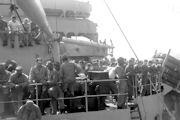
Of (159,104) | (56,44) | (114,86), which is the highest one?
(56,44)

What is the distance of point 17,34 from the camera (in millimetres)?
11336

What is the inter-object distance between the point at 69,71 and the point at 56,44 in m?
2.92

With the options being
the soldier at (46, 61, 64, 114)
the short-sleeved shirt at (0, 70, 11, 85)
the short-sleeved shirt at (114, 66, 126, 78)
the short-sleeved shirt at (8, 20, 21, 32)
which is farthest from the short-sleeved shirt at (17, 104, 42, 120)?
the short-sleeved shirt at (8, 20, 21, 32)

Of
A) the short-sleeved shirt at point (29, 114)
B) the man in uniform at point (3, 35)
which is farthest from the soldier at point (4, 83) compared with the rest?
the man in uniform at point (3, 35)

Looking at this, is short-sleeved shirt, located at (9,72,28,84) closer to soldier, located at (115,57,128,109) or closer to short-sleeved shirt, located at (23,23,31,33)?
soldier, located at (115,57,128,109)

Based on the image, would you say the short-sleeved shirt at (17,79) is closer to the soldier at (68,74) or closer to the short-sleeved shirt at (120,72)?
the soldier at (68,74)

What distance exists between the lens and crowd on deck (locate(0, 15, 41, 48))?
36.7 feet

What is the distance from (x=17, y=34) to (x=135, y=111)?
4196 millimetres

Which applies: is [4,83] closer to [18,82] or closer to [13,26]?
[18,82]

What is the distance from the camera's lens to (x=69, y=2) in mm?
23984

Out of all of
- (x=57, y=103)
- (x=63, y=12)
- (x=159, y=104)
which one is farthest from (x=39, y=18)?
(x=63, y=12)

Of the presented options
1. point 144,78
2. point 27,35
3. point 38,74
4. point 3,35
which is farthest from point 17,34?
point 144,78

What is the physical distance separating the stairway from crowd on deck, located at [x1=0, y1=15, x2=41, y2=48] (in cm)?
352

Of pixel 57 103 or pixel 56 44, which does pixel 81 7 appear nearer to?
pixel 56 44
